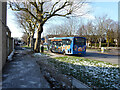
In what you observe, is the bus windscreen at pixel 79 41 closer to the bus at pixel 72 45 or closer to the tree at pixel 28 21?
the bus at pixel 72 45

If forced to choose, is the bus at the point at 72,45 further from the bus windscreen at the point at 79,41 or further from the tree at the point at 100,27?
the tree at the point at 100,27

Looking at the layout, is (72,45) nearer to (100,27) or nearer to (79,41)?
(79,41)

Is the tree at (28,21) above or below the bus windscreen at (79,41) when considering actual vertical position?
above

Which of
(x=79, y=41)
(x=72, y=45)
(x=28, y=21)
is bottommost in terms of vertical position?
(x=72, y=45)

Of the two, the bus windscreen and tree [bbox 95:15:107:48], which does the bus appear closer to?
the bus windscreen

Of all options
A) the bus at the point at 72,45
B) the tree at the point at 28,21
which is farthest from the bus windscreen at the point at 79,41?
the tree at the point at 28,21

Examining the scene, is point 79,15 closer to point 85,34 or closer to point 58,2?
point 58,2

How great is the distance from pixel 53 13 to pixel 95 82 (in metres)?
13.1

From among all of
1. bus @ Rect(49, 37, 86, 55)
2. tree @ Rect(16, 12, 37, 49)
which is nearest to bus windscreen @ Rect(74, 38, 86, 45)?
bus @ Rect(49, 37, 86, 55)

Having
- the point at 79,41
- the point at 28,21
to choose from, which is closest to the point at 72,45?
the point at 79,41

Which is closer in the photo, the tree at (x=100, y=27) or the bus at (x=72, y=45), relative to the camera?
the bus at (x=72, y=45)

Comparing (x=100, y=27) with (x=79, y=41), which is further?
(x=100, y=27)

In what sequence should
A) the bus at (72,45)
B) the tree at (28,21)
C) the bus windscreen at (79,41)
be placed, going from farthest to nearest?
the tree at (28,21) → the bus windscreen at (79,41) → the bus at (72,45)

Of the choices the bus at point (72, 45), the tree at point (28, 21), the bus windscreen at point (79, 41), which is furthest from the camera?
the tree at point (28, 21)
